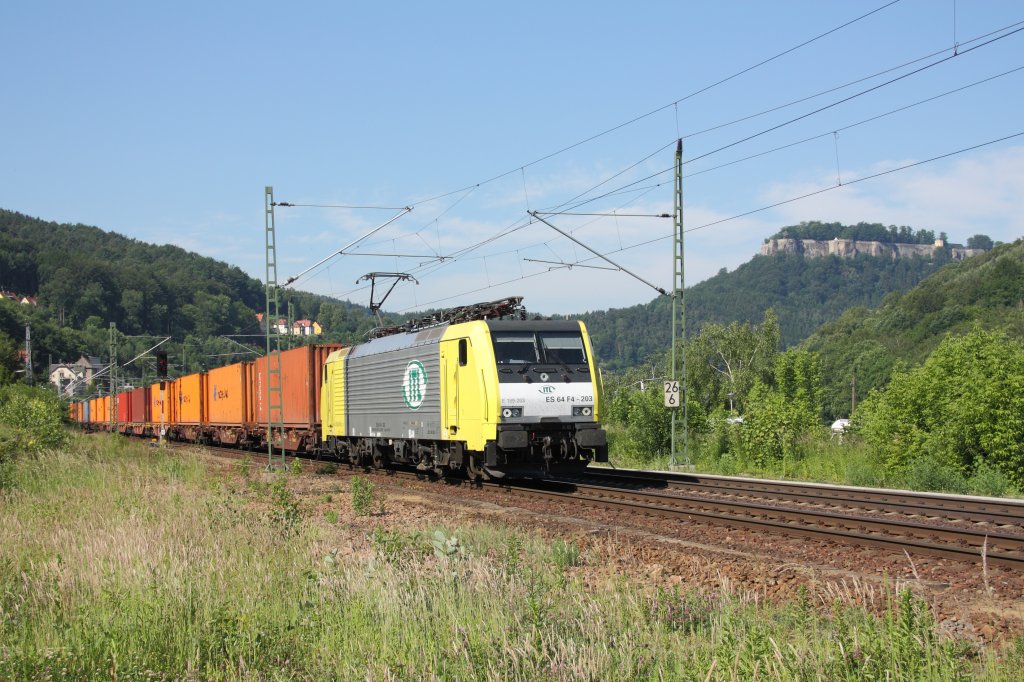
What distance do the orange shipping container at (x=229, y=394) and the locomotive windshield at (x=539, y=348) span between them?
64.8ft

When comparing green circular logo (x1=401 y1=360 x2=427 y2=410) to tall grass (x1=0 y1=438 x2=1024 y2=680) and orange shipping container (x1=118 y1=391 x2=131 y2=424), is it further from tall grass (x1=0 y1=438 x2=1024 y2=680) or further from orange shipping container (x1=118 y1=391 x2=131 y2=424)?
orange shipping container (x1=118 y1=391 x2=131 y2=424)

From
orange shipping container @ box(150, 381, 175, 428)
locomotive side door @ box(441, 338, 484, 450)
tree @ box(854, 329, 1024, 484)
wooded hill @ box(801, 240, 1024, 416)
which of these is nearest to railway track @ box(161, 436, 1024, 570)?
locomotive side door @ box(441, 338, 484, 450)

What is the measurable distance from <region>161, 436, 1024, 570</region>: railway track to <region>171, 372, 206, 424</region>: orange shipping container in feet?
92.8

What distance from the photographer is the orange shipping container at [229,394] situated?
36.4 meters

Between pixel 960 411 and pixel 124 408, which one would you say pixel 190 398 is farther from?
pixel 960 411

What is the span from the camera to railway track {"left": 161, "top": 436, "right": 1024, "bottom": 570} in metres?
10.6

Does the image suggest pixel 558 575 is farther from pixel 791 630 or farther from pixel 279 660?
pixel 279 660

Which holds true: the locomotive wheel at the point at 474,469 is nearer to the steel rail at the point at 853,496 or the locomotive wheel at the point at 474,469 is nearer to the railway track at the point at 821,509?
the railway track at the point at 821,509

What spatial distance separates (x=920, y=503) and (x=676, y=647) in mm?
10703

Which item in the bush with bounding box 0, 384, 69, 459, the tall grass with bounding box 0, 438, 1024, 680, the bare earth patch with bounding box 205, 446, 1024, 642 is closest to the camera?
the tall grass with bounding box 0, 438, 1024, 680

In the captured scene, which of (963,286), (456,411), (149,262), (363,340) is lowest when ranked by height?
(456,411)

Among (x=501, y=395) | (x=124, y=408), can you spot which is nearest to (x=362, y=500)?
Answer: (x=501, y=395)

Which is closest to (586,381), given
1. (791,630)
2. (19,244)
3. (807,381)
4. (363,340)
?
(363,340)

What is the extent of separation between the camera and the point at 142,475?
60.7 feet
